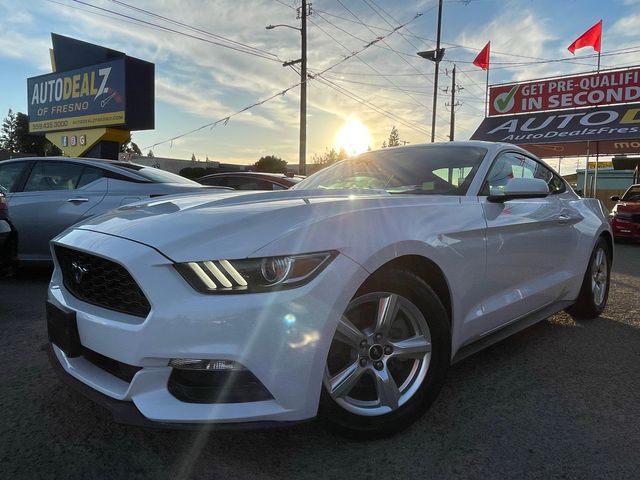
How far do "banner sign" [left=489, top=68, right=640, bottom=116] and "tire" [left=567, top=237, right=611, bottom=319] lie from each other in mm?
17298

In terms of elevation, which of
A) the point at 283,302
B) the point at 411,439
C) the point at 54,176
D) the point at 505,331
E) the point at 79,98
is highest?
the point at 79,98

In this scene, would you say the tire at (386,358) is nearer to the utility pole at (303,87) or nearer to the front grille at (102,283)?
the front grille at (102,283)

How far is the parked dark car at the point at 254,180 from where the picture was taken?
28.7ft

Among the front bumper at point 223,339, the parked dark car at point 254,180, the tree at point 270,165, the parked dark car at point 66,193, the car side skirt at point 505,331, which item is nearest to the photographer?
the front bumper at point 223,339

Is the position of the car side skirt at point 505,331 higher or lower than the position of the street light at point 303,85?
lower

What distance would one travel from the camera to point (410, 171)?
132 inches

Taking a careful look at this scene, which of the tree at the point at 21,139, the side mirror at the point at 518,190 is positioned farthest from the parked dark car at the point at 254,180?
the tree at the point at 21,139

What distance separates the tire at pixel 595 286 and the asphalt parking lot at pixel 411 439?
44.8 inches

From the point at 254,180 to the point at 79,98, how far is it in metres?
12.6

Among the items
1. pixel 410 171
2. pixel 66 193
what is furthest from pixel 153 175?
pixel 410 171

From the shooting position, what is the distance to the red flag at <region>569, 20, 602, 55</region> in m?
19.9

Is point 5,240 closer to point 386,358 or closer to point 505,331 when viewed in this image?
point 386,358

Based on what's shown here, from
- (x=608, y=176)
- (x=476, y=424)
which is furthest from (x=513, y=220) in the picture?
(x=608, y=176)

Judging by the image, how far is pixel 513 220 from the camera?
3051 mm
